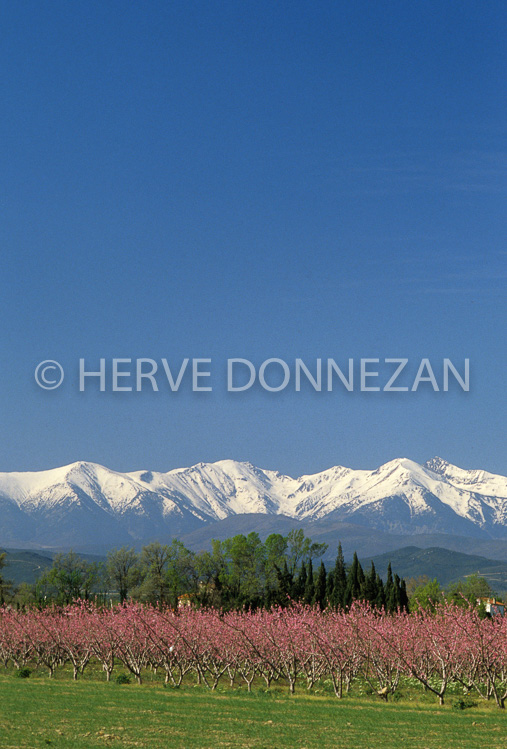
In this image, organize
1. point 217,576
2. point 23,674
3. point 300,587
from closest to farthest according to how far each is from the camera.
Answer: point 23,674 < point 300,587 < point 217,576

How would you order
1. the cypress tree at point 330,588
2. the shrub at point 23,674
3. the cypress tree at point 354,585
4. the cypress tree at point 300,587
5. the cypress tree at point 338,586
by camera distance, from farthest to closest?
the cypress tree at point 300,587 → the cypress tree at point 330,588 → the cypress tree at point 338,586 → the cypress tree at point 354,585 → the shrub at point 23,674

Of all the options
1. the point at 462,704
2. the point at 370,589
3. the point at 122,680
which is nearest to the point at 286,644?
the point at 122,680

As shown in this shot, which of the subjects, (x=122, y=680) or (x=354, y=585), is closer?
(x=122, y=680)

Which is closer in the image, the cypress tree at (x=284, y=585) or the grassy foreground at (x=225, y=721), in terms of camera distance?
the grassy foreground at (x=225, y=721)

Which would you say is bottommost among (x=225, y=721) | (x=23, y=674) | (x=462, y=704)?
(x=23, y=674)

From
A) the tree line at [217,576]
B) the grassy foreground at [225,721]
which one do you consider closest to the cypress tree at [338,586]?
the tree line at [217,576]

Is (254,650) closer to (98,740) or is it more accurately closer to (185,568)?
(98,740)

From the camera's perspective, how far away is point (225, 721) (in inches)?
1146

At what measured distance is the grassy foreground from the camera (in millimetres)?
23922

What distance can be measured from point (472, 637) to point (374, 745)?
61.9 ft

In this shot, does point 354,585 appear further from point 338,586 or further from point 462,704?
point 462,704

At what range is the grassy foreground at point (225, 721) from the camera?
23922mm

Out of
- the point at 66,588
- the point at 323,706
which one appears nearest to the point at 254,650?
the point at 323,706

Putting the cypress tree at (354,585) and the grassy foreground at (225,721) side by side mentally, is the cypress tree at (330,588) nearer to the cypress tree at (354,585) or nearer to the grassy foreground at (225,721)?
the cypress tree at (354,585)
